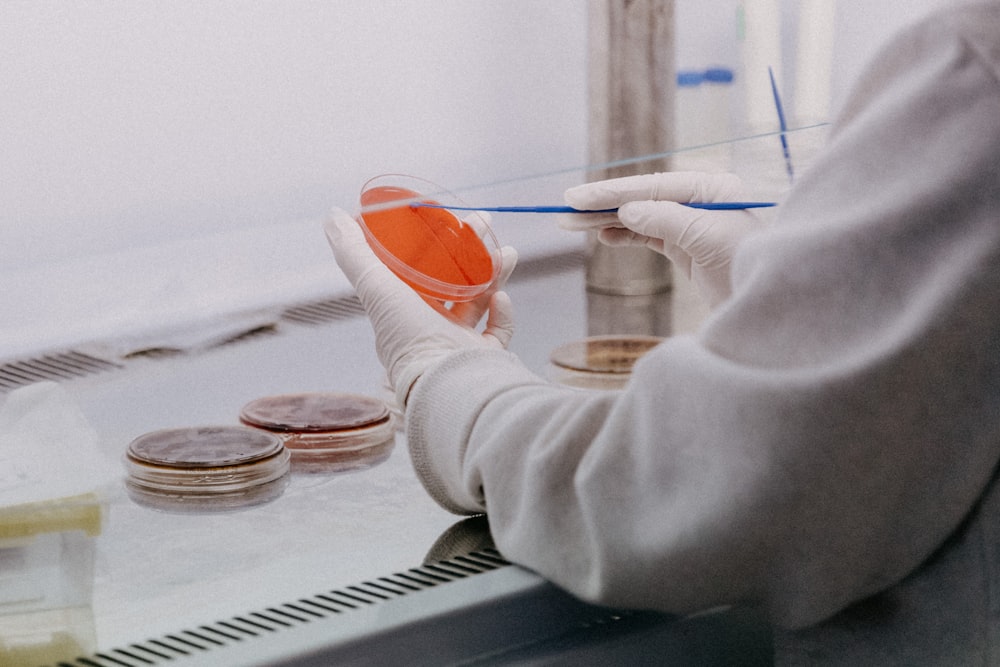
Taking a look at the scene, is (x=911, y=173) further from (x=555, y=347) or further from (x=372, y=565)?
(x=555, y=347)

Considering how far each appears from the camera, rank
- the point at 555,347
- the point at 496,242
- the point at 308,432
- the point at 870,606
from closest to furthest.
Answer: the point at 870,606, the point at 308,432, the point at 496,242, the point at 555,347

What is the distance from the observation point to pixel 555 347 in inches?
63.9

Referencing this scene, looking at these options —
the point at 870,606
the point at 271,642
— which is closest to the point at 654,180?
the point at 870,606

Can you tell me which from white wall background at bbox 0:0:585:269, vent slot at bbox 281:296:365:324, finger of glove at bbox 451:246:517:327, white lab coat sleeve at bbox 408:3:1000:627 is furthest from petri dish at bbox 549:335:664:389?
white lab coat sleeve at bbox 408:3:1000:627

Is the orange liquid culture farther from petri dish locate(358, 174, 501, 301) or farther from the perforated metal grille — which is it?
the perforated metal grille

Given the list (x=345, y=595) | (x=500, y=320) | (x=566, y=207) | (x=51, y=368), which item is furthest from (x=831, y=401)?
(x=51, y=368)

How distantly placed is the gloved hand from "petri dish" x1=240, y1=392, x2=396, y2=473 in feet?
1.07

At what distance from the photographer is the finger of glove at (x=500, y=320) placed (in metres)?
1.38

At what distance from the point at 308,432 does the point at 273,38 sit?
0.71 meters

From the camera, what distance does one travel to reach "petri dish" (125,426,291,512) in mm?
1093

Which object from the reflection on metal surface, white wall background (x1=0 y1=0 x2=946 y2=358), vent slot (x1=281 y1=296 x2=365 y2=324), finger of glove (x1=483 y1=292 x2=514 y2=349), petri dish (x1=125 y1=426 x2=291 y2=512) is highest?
white wall background (x1=0 y1=0 x2=946 y2=358)

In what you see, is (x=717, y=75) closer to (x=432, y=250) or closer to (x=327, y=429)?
(x=432, y=250)

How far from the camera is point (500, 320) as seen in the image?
140 cm

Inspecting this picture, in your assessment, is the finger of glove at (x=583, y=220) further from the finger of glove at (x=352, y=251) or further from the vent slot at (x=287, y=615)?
the vent slot at (x=287, y=615)
